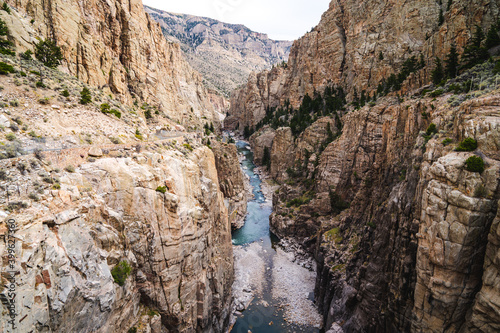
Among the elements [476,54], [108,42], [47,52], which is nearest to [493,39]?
[476,54]

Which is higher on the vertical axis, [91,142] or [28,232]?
[91,142]

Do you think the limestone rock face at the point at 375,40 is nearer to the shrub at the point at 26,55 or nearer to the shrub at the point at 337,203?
the shrub at the point at 337,203

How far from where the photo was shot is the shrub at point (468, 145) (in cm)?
1606

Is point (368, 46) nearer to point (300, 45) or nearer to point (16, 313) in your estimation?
point (300, 45)

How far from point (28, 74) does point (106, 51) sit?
12150 millimetres

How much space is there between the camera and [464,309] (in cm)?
1541

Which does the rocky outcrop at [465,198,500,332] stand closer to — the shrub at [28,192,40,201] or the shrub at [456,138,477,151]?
the shrub at [456,138,477,151]

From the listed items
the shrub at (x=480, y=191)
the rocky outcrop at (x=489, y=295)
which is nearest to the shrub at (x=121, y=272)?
the rocky outcrop at (x=489, y=295)

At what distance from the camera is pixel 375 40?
57031 mm

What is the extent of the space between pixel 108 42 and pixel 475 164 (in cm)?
3930

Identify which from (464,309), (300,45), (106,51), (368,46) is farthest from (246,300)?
(300,45)

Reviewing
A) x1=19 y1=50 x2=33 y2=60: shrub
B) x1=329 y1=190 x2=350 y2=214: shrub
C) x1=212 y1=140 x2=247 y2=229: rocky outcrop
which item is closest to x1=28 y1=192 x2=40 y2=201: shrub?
x1=19 y1=50 x2=33 y2=60: shrub

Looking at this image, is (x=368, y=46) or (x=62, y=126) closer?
(x=62, y=126)

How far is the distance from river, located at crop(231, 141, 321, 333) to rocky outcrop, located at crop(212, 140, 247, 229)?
362 cm
